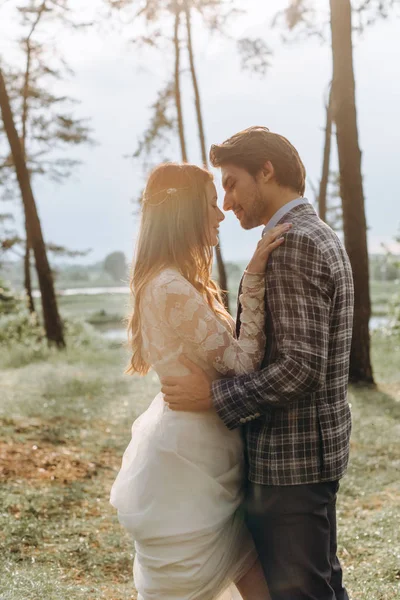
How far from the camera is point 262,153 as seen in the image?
9.67 ft

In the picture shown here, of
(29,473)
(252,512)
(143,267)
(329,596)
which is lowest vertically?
(29,473)

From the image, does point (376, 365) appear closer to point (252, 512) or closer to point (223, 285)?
point (223, 285)

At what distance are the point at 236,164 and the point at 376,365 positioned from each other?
1062 cm

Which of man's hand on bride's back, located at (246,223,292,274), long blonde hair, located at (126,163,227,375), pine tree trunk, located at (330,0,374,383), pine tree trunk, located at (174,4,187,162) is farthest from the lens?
pine tree trunk, located at (174,4,187,162)

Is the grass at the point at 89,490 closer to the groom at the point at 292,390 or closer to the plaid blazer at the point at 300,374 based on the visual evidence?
the groom at the point at 292,390

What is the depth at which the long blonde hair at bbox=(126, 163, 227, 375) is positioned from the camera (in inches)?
125

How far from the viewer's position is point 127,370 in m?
3.49

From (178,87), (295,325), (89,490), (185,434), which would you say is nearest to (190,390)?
(185,434)

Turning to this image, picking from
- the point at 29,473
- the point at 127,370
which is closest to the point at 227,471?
the point at 127,370

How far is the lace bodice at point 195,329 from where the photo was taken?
2924 millimetres

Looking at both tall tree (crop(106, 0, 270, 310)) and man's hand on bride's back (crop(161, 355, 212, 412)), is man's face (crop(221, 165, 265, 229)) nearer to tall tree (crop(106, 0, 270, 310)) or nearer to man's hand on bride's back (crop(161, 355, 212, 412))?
man's hand on bride's back (crop(161, 355, 212, 412))

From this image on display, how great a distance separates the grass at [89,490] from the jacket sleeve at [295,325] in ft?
6.40

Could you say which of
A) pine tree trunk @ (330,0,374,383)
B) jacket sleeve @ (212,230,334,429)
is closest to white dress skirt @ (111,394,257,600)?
jacket sleeve @ (212,230,334,429)

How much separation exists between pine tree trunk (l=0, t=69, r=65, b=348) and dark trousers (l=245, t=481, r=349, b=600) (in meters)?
14.0
